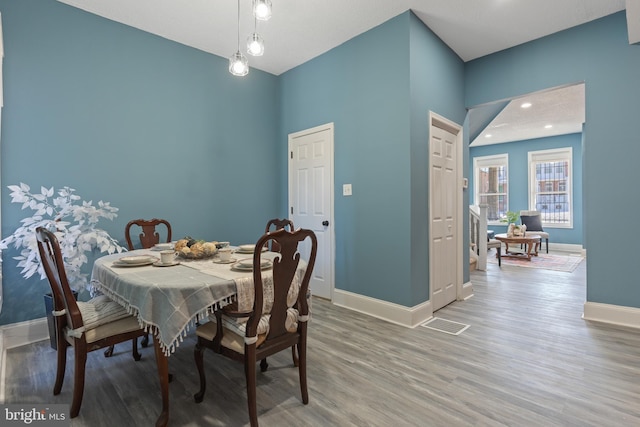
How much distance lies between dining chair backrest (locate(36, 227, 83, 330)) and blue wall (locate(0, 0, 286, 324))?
1.39 metres

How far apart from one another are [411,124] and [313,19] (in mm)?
1433

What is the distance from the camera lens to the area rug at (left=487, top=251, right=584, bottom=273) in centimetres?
569

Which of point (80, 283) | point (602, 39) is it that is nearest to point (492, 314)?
point (602, 39)

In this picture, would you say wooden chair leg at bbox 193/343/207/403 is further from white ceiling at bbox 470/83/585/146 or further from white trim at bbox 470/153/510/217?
white trim at bbox 470/153/510/217

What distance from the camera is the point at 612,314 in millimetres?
3004

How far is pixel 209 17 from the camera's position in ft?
10.2

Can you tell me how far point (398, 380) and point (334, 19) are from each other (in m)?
3.23

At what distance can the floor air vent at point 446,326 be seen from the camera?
2883mm

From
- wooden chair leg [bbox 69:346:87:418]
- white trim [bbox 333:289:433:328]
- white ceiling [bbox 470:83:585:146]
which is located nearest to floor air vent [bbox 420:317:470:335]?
white trim [bbox 333:289:433:328]

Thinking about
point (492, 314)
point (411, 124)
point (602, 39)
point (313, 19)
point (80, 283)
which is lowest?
point (492, 314)

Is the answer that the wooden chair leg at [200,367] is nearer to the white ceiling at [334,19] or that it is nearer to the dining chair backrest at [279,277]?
the dining chair backrest at [279,277]

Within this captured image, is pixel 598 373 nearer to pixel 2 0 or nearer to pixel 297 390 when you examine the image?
pixel 297 390

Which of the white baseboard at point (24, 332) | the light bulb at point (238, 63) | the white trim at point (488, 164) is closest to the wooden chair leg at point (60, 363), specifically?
the white baseboard at point (24, 332)

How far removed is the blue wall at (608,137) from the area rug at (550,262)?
108 inches
